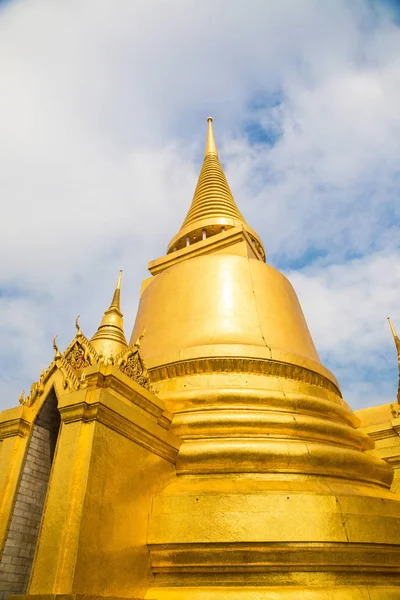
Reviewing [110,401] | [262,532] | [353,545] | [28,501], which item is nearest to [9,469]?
[28,501]

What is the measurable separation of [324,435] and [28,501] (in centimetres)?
324

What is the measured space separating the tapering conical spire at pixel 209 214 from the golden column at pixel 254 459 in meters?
2.27

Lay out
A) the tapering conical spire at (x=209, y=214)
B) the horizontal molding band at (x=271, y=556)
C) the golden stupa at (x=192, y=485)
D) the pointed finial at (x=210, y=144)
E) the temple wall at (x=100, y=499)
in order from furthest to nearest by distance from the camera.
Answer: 1. the pointed finial at (x=210, y=144)
2. the tapering conical spire at (x=209, y=214)
3. the horizontal molding band at (x=271, y=556)
4. the golden stupa at (x=192, y=485)
5. the temple wall at (x=100, y=499)

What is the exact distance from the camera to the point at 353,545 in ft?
12.3

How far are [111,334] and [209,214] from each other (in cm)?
349

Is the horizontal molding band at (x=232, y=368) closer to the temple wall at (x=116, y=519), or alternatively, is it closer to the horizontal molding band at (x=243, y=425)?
the horizontal molding band at (x=243, y=425)

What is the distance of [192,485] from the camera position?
4324 millimetres

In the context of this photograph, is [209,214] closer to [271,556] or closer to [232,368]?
[232,368]

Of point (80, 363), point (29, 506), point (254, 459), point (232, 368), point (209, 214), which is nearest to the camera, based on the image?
point (29, 506)

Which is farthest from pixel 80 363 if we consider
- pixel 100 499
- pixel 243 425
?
pixel 243 425

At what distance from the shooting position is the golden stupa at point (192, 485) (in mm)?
3480

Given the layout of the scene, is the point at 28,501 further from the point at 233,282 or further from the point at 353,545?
the point at 233,282

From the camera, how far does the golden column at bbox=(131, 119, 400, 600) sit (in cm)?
369

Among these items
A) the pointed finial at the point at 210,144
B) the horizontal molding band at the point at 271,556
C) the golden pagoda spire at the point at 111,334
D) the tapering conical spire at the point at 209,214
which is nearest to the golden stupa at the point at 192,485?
the horizontal molding band at the point at 271,556
